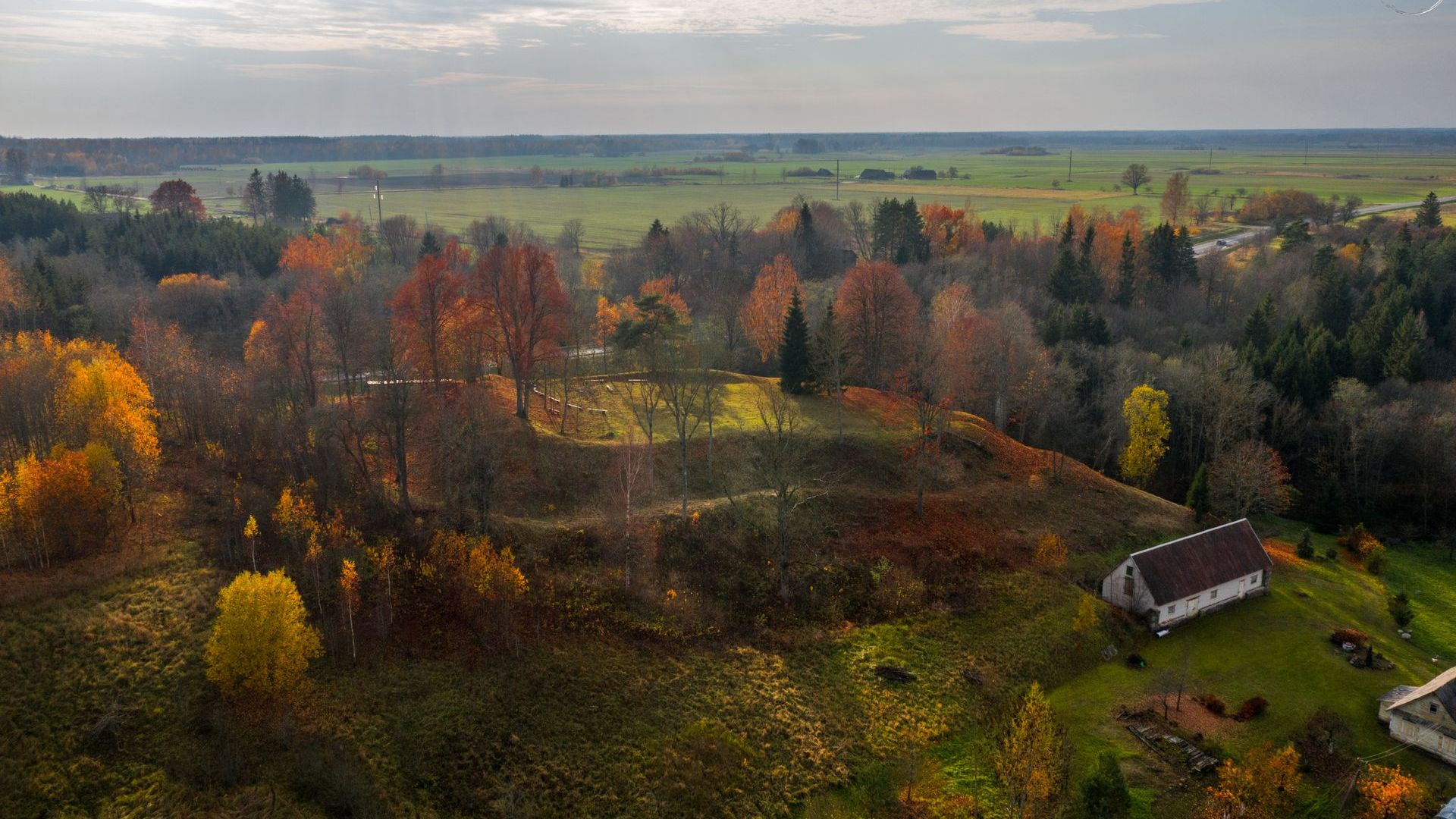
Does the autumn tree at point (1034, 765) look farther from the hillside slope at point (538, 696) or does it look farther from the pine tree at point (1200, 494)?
the pine tree at point (1200, 494)

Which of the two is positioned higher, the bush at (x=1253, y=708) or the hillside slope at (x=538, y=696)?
the hillside slope at (x=538, y=696)

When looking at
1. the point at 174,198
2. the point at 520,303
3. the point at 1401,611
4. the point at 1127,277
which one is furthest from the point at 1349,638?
the point at 174,198

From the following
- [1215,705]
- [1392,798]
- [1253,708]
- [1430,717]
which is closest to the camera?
[1392,798]

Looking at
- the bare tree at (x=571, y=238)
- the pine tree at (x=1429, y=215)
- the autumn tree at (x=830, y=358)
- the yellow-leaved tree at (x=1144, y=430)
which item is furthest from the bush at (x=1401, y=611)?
the bare tree at (x=571, y=238)

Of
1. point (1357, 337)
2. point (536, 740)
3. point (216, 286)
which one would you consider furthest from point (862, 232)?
point (536, 740)

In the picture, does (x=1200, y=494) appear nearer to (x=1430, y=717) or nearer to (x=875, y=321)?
(x=1430, y=717)

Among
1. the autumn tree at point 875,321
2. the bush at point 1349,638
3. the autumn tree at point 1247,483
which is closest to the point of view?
the bush at point 1349,638

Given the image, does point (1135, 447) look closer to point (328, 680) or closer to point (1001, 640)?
point (1001, 640)

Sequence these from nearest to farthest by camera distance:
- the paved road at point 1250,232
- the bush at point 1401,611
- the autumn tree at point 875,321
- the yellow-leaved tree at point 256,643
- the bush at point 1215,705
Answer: the yellow-leaved tree at point 256,643 < the bush at point 1215,705 < the bush at point 1401,611 < the autumn tree at point 875,321 < the paved road at point 1250,232
